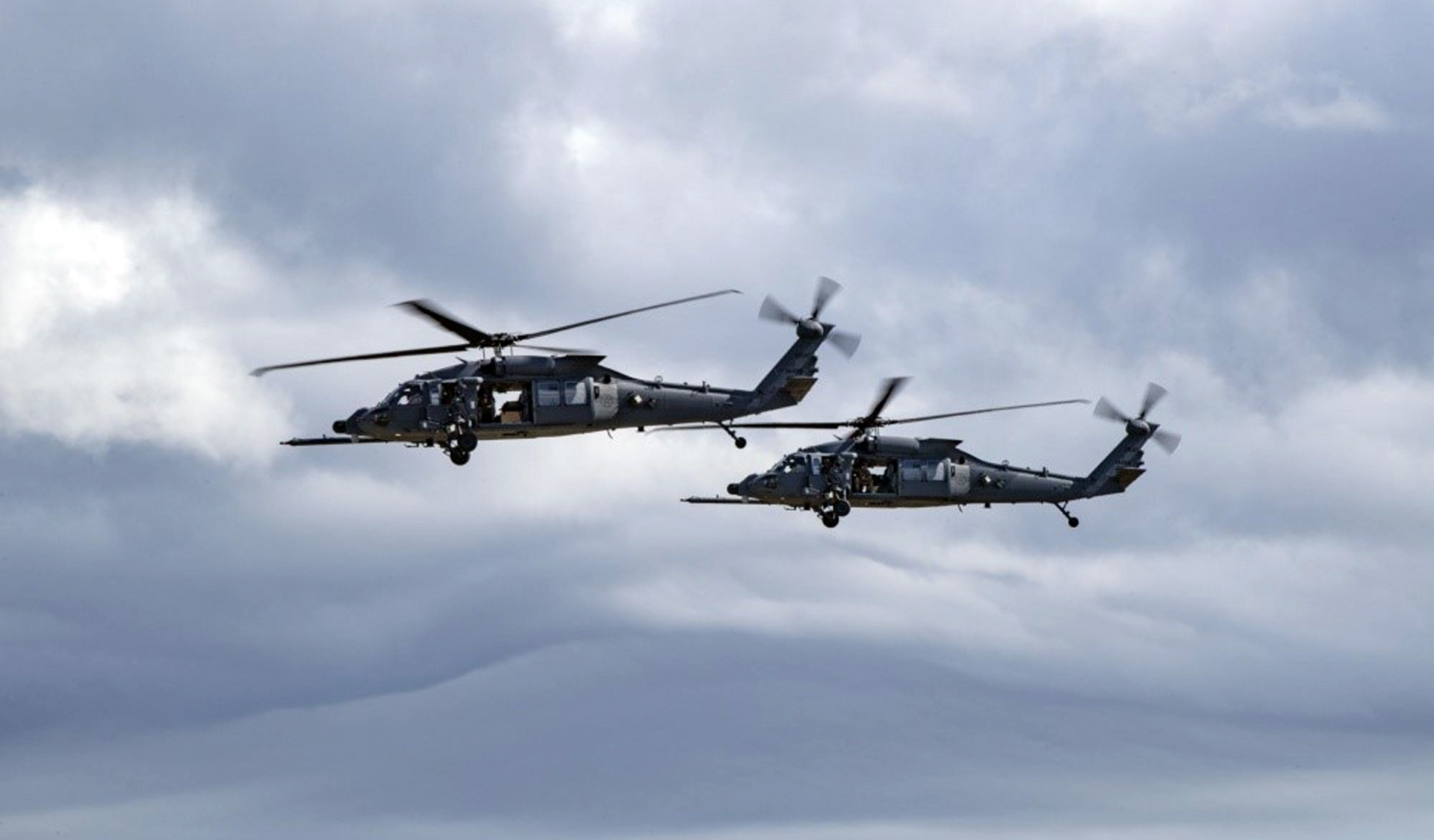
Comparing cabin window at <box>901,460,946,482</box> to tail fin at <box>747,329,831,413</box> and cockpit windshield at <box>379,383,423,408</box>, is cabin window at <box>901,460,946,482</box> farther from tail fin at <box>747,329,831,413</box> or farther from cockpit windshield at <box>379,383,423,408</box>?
cockpit windshield at <box>379,383,423,408</box>


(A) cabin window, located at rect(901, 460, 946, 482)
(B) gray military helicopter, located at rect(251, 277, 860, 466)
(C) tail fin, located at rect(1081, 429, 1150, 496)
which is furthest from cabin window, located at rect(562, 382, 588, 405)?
(C) tail fin, located at rect(1081, 429, 1150, 496)

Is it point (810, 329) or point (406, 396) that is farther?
point (810, 329)

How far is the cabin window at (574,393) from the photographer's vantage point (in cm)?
11225

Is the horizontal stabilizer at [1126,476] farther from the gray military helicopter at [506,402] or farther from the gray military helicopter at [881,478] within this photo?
the gray military helicopter at [506,402]

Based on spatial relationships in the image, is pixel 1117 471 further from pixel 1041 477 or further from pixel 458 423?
pixel 458 423

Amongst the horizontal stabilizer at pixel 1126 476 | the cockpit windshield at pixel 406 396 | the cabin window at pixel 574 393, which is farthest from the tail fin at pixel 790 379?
the horizontal stabilizer at pixel 1126 476

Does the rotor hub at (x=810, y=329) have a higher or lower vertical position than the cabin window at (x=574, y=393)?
higher

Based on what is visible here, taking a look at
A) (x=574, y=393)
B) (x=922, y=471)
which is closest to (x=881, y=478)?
(x=922, y=471)

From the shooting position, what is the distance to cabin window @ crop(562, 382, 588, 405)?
368 ft

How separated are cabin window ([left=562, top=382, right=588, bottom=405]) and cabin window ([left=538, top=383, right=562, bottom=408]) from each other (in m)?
0.21

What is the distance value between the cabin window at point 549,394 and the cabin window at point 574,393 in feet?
0.69

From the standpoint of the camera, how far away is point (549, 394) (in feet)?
368

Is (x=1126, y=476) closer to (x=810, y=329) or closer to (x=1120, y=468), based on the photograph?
(x=1120, y=468)

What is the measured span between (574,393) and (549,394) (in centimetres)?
122
